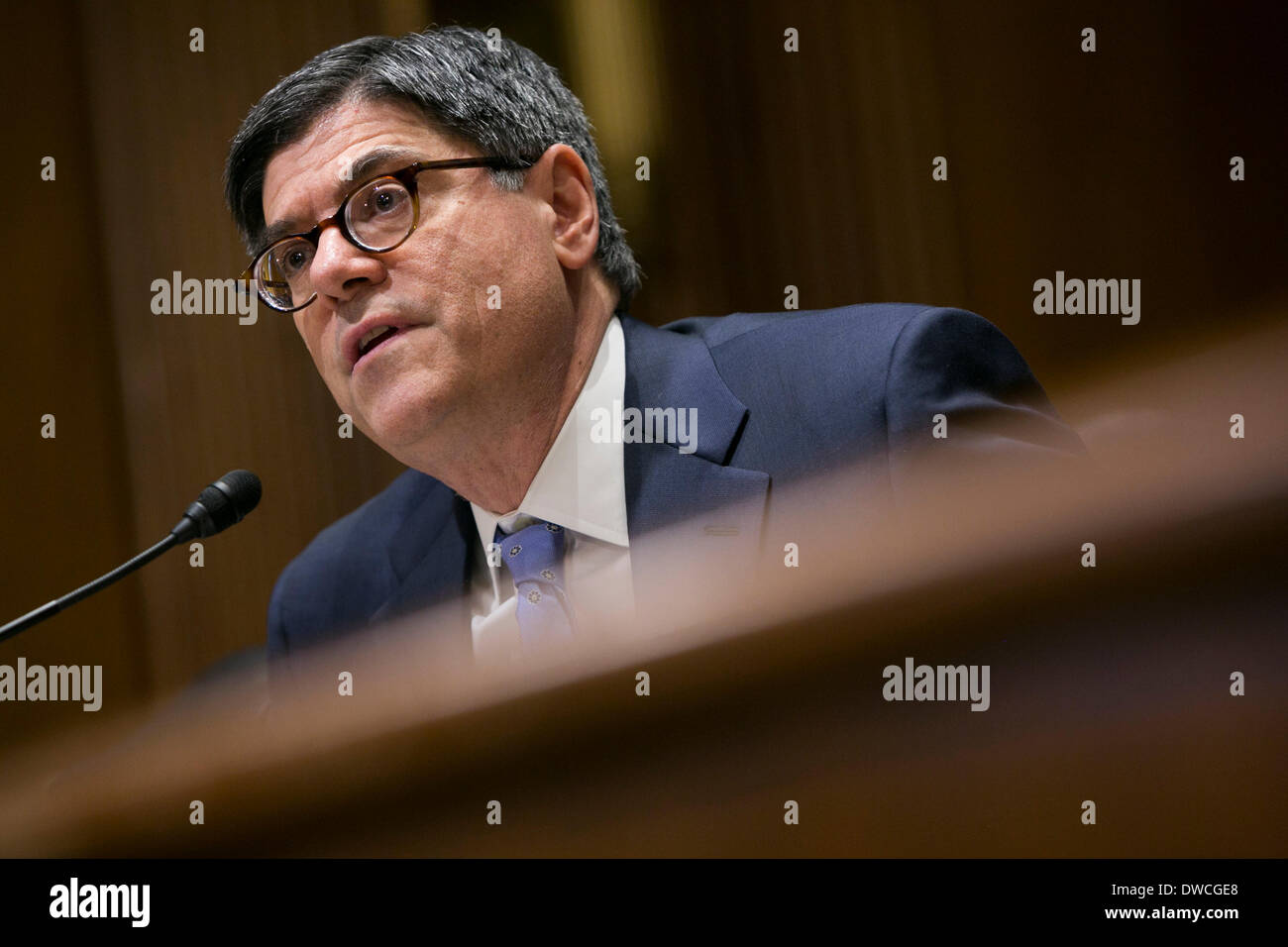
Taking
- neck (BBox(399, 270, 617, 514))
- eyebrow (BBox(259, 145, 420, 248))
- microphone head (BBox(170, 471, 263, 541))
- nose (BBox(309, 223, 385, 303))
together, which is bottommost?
microphone head (BBox(170, 471, 263, 541))

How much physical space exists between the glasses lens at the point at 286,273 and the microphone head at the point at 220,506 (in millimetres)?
273

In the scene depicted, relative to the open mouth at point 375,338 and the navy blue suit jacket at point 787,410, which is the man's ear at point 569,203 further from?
the open mouth at point 375,338

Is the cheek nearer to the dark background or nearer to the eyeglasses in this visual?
the eyeglasses

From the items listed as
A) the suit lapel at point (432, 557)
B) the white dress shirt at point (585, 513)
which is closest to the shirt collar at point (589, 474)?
the white dress shirt at point (585, 513)

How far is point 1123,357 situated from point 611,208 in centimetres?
72

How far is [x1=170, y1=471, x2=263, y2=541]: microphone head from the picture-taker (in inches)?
59.2

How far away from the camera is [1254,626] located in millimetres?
1555

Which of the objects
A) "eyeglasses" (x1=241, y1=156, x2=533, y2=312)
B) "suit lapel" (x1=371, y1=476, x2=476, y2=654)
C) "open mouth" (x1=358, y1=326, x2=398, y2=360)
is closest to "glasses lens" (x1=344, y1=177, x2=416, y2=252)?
"eyeglasses" (x1=241, y1=156, x2=533, y2=312)

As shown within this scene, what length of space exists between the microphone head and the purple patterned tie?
0.36 m

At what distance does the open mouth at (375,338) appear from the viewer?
1620 mm

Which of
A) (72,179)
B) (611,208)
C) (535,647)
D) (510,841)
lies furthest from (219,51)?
(510,841)

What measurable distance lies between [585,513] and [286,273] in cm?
51

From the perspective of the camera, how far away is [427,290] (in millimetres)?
1599
